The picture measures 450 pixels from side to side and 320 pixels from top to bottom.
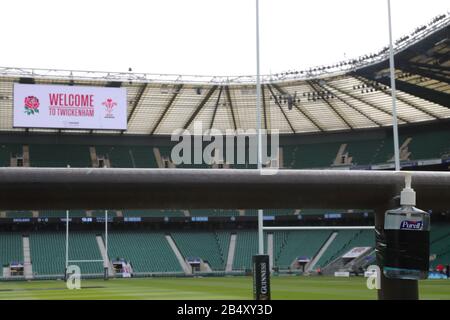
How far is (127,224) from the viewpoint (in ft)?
184

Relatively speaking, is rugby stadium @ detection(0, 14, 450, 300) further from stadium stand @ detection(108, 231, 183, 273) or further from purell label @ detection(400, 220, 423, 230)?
purell label @ detection(400, 220, 423, 230)

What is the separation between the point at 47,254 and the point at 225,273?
45.4 feet

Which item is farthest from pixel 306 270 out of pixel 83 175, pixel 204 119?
pixel 83 175

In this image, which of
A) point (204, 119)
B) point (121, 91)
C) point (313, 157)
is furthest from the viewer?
point (313, 157)

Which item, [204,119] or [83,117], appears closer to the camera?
[83,117]

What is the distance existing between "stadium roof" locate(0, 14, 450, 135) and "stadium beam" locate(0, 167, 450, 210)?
121ft

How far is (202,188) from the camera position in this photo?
3967 mm

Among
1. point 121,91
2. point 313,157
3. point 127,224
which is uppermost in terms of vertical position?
point 121,91

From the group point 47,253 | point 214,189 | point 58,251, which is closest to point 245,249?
point 58,251

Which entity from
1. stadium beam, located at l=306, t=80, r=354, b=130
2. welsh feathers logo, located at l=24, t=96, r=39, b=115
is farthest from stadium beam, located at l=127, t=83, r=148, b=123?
stadium beam, located at l=306, t=80, r=354, b=130

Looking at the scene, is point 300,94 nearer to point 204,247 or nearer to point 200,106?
point 200,106

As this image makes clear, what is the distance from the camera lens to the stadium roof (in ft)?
139
